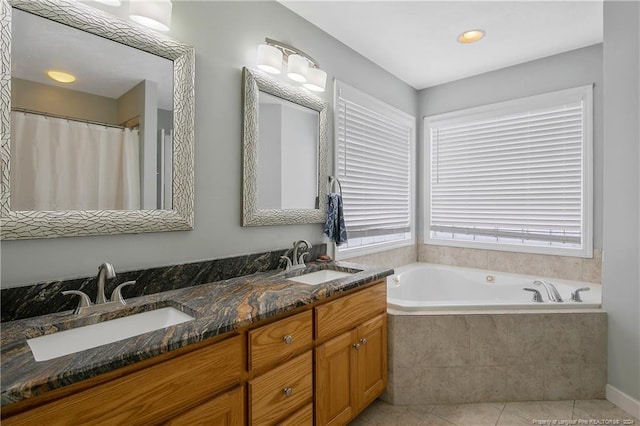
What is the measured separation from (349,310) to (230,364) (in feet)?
2.51

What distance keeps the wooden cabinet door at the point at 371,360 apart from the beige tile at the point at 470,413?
15.8 inches

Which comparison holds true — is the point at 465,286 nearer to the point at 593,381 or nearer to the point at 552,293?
the point at 552,293

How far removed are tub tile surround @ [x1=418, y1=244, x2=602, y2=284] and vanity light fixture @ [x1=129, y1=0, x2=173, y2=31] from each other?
316 cm

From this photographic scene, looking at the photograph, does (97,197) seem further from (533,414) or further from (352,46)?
(533,414)

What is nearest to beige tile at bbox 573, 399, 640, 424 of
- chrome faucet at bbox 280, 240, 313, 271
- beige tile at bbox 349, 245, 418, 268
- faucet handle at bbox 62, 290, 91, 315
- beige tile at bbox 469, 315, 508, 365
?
beige tile at bbox 469, 315, 508, 365

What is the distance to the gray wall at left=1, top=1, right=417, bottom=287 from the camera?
4.41 ft

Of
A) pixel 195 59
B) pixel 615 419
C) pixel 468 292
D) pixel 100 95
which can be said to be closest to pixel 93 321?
pixel 100 95

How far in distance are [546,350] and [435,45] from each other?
7.82ft

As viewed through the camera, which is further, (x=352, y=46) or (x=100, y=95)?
(x=352, y=46)

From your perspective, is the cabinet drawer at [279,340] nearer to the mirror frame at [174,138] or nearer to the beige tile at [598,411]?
the mirror frame at [174,138]

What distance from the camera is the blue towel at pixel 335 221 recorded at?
7.95 ft

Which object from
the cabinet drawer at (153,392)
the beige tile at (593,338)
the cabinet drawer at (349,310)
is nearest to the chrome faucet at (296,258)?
the cabinet drawer at (349,310)

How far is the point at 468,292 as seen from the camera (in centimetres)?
323

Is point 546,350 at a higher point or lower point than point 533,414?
higher
